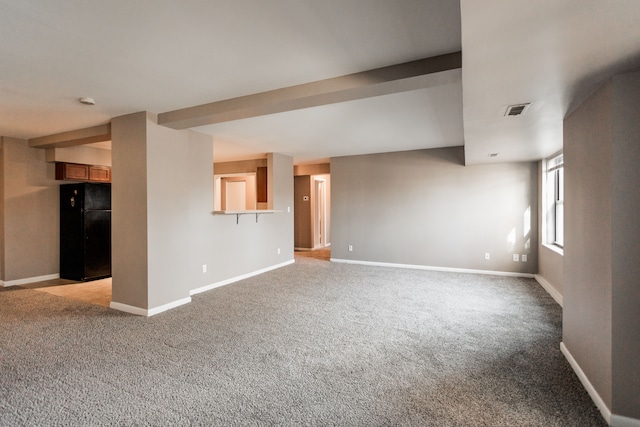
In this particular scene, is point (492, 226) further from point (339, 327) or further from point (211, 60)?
point (211, 60)

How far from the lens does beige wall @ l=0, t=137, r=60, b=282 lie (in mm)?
5062

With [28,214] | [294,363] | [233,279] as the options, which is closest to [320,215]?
[233,279]

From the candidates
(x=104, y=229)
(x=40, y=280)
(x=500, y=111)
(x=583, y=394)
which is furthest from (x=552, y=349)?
(x=40, y=280)

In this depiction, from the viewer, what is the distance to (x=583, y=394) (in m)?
2.09

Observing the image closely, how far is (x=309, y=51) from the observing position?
7.35 ft

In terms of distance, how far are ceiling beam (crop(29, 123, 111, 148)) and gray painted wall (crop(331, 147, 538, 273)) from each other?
4375mm

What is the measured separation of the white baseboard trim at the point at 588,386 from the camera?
185cm

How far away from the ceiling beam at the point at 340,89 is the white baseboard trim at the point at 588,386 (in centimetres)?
235

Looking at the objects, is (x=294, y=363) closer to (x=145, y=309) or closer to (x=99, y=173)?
(x=145, y=309)

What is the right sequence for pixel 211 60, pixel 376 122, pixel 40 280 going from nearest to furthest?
pixel 211 60
pixel 376 122
pixel 40 280

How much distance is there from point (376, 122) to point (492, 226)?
3.23 metres

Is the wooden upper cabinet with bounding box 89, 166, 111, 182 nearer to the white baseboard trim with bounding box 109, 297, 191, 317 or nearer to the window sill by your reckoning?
the white baseboard trim with bounding box 109, 297, 191, 317

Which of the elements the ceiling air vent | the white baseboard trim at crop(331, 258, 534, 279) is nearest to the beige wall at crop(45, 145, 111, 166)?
the white baseboard trim at crop(331, 258, 534, 279)

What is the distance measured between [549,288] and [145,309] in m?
5.54
